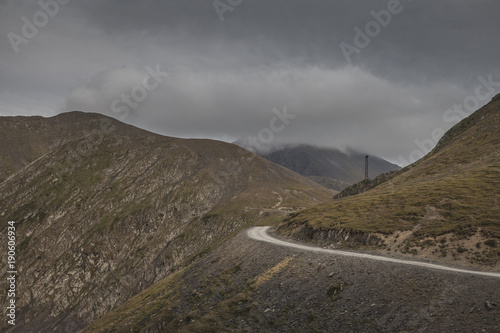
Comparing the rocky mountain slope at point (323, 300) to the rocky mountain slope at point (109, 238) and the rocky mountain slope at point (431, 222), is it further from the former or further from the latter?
the rocky mountain slope at point (109, 238)

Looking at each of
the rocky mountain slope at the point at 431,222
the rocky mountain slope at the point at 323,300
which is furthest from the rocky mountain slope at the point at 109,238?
the rocky mountain slope at the point at 323,300

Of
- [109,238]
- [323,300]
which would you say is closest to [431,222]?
[323,300]

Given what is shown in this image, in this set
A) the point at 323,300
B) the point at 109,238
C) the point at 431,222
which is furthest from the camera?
the point at 109,238

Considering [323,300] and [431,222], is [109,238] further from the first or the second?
[431,222]

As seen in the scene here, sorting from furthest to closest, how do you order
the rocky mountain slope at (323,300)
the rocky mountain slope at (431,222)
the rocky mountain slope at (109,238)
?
the rocky mountain slope at (109,238) → the rocky mountain slope at (431,222) → the rocky mountain slope at (323,300)

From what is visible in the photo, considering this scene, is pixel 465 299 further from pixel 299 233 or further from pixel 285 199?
pixel 285 199

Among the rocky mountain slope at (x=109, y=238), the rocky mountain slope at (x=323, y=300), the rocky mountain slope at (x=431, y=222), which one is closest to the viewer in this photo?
the rocky mountain slope at (x=323, y=300)

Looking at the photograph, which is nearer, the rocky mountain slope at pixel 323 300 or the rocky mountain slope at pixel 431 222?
the rocky mountain slope at pixel 323 300

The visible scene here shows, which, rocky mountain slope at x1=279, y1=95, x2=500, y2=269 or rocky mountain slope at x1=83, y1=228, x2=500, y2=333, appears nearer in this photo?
rocky mountain slope at x1=83, y1=228, x2=500, y2=333

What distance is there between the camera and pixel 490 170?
62344mm

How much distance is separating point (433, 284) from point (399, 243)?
623 inches

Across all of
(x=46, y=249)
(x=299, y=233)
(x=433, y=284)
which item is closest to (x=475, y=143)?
(x=299, y=233)

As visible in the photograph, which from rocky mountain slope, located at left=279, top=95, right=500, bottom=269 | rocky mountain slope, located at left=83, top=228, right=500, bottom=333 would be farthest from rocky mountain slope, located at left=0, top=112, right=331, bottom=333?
rocky mountain slope, located at left=83, top=228, right=500, bottom=333

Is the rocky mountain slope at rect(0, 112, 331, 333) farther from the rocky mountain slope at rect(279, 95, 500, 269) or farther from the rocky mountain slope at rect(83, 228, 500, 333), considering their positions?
the rocky mountain slope at rect(83, 228, 500, 333)
